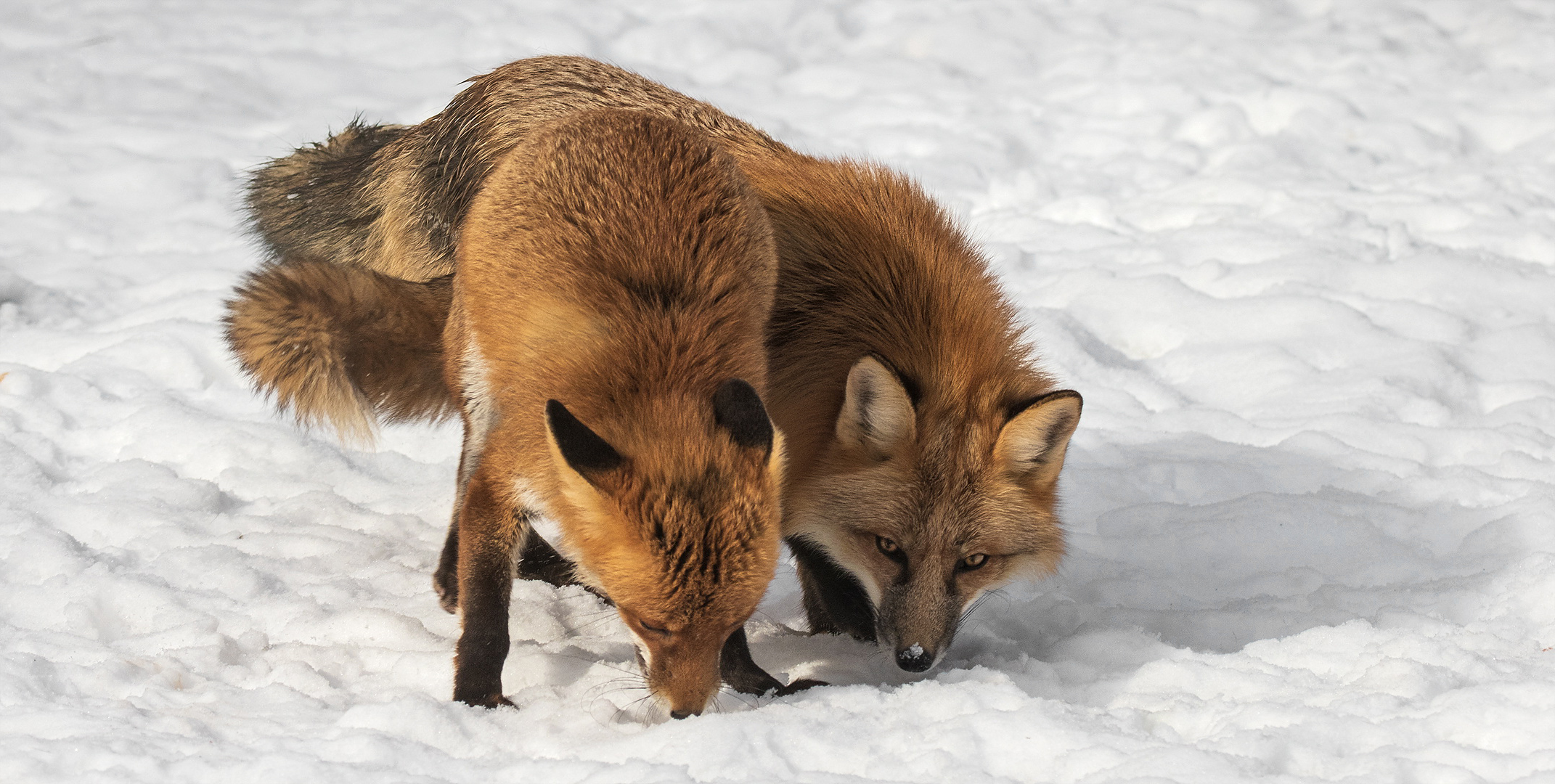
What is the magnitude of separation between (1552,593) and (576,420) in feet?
9.80

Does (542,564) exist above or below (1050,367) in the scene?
below

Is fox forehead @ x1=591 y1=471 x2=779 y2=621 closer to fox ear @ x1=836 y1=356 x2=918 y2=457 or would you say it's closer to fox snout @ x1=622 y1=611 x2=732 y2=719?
fox snout @ x1=622 y1=611 x2=732 y2=719

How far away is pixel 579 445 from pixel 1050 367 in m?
3.49

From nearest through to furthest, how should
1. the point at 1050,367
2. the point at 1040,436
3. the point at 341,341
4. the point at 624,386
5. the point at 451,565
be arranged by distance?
the point at 624,386 < the point at 1040,436 < the point at 341,341 < the point at 451,565 < the point at 1050,367

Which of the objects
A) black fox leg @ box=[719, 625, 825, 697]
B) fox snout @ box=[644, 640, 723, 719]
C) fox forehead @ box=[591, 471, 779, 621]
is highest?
fox forehead @ box=[591, 471, 779, 621]

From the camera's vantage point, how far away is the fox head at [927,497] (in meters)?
3.33

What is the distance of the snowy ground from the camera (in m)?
2.91

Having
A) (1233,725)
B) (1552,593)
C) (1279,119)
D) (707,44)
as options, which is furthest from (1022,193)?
(1233,725)

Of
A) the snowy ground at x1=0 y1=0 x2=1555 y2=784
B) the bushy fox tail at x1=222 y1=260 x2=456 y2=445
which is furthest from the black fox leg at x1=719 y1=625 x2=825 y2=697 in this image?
the bushy fox tail at x1=222 y1=260 x2=456 y2=445

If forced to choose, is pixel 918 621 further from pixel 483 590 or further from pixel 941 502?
pixel 483 590

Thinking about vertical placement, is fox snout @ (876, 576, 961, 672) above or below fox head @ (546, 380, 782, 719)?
below

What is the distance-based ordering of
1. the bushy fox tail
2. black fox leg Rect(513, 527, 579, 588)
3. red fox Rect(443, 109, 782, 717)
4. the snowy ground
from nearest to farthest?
red fox Rect(443, 109, 782, 717) < the snowy ground < the bushy fox tail < black fox leg Rect(513, 527, 579, 588)

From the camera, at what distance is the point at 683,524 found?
265cm

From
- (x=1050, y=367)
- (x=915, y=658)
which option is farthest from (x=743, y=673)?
(x=1050, y=367)
